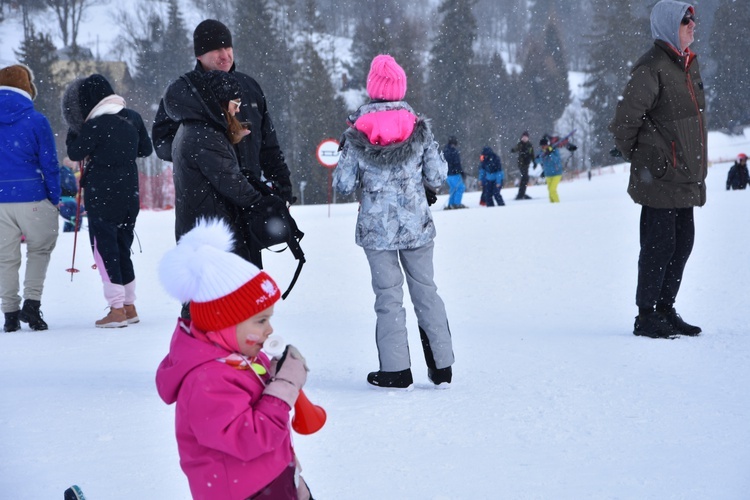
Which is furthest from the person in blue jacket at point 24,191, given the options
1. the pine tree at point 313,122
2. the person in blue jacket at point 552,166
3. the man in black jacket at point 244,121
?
the pine tree at point 313,122

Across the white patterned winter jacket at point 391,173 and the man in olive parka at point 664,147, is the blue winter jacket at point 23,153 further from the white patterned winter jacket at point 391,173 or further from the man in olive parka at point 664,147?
the man in olive parka at point 664,147

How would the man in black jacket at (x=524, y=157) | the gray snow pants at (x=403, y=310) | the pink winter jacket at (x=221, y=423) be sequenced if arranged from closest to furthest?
1. the pink winter jacket at (x=221, y=423)
2. the gray snow pants at (x=403, y=310)
3. the man in black jacket at (x=524, y=157)

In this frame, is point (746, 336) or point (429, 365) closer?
point (429, 365)

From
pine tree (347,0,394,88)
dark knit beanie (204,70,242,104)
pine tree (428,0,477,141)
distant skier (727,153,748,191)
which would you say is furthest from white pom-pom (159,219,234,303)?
pine tree (428,0,477,141)

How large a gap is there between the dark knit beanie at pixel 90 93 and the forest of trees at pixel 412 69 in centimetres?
4236

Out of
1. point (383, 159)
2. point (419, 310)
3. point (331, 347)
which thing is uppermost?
point (383, 159)

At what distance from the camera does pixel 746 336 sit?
5629 millimetres

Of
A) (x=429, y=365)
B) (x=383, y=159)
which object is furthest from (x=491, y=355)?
(x=383, y=159)

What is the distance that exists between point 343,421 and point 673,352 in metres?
2.34

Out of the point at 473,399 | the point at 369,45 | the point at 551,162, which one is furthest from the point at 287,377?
the point at 369,45

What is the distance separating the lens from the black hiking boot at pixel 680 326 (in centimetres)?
568

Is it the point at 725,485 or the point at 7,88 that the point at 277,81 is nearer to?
the point at 7,88

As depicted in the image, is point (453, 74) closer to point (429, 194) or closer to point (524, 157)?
point (524, 157)

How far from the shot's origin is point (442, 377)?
451cm
